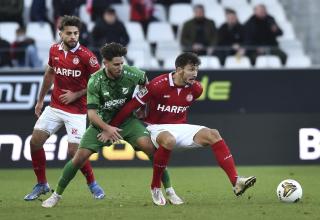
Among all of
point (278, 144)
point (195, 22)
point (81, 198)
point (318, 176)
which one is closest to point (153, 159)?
point (81, 198)

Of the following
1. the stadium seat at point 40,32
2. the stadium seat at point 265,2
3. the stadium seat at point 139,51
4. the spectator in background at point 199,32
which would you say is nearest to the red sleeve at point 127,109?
the stadium seat at point 139,51

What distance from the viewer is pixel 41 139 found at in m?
11.6

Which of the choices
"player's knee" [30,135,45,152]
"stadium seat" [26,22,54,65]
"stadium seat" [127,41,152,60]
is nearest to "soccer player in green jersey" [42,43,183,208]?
"player's knee" [30,135,45,152]

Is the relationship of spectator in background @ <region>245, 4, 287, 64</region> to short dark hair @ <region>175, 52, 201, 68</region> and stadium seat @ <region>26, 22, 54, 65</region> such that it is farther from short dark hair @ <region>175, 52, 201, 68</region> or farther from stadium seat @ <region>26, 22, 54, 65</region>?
short dark hair @ <region>175, 52, 201, 68</region>

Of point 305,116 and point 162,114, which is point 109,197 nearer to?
point 162,114

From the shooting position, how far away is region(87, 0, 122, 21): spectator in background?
1958 cm

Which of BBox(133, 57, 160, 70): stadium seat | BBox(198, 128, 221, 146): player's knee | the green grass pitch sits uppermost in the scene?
BBox(198, 128, 221, 146): player's knee

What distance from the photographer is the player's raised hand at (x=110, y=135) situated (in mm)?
10438

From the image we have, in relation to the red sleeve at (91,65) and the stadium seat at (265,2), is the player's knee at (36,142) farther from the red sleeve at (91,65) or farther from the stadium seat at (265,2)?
the stadium seat at (265,2)

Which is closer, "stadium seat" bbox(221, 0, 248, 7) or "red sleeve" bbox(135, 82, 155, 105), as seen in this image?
"red sleeve" bbox(135, 82, 155, 105)

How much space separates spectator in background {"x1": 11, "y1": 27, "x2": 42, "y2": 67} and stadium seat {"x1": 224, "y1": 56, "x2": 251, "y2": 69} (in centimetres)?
344

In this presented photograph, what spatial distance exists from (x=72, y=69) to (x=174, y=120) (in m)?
1.39

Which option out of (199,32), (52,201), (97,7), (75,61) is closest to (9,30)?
(97,7)

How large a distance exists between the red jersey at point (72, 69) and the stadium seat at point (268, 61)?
7.26 meters
